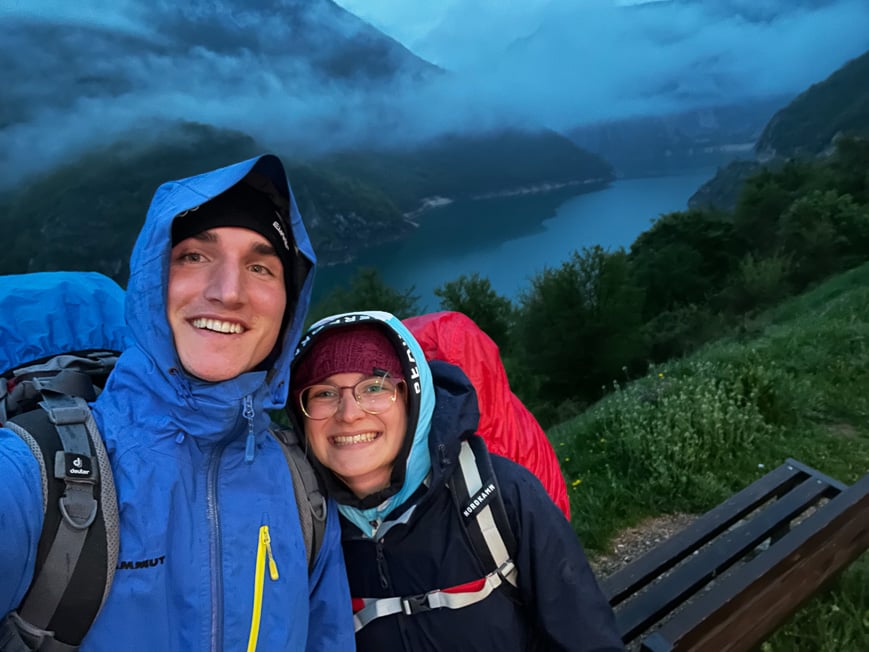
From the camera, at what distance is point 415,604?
6.05ft

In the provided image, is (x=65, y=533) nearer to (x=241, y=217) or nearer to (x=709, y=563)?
(x=241, y=217)

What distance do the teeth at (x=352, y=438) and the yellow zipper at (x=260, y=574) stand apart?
1.26 feet

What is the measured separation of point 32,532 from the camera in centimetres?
120

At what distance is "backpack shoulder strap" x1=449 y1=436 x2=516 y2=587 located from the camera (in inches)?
70.2

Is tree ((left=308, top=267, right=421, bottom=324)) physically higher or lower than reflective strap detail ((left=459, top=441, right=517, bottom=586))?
lower

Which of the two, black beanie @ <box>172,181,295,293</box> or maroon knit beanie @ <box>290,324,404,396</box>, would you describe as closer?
black beanie @ <box>172,181,295,293</box>

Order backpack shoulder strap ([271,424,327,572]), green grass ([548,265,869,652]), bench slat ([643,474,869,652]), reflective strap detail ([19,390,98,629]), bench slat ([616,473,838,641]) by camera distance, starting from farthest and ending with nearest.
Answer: green grass ([548,265,869,652]) → bench slat ([616,473,838,641]) → bench slat ([643,474,869,652]) → backpack shoulder strap ([271,424,327,572]) → reflective strap detail ([19,390,98,629])

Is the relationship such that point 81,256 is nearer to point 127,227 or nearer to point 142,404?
point 127,227

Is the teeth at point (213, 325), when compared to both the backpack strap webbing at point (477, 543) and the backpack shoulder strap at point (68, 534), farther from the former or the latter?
the backpack strap webbing at point (477, 543)

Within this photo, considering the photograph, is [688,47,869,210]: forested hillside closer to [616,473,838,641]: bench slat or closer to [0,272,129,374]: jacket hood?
[616,473,838,641]: bench slat

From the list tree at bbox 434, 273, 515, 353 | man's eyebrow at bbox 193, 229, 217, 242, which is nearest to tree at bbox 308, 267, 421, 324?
tree at bbox 434, 273, 515, 353

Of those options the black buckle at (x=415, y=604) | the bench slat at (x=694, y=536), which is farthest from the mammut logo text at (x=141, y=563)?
the bench slat at (x=694, y=536)

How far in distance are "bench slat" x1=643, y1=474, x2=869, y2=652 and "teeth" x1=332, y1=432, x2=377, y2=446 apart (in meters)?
1.26

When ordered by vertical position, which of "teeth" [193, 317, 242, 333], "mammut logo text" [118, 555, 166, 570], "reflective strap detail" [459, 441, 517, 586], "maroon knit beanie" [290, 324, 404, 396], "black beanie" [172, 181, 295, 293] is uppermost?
"black beanie" [172, 181, 295, 293]
